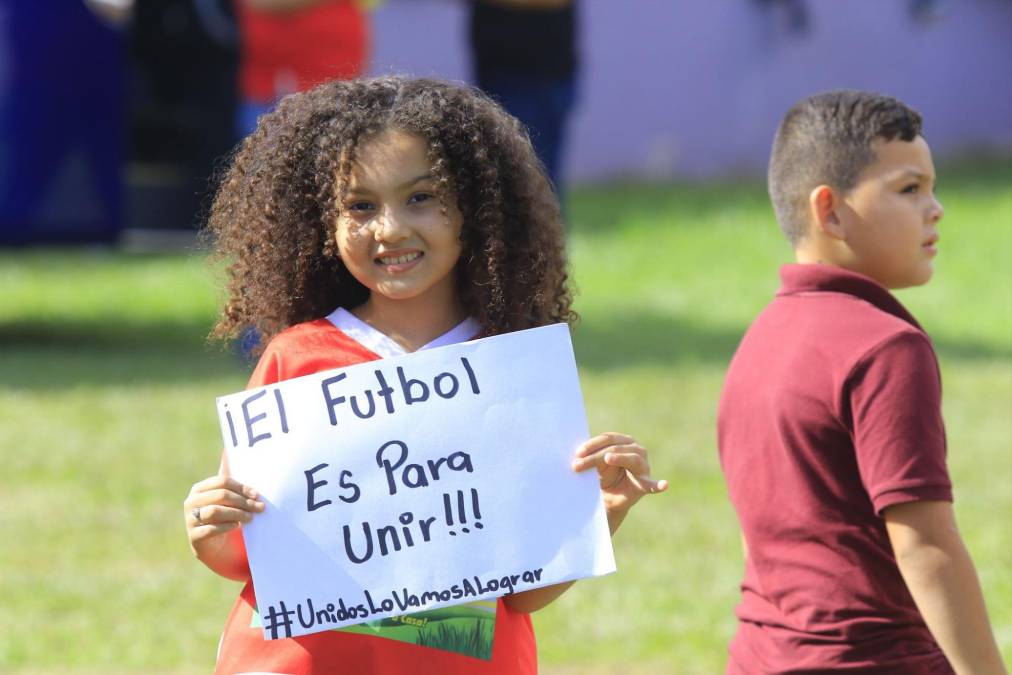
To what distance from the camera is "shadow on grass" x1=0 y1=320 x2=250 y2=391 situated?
26.9 feet

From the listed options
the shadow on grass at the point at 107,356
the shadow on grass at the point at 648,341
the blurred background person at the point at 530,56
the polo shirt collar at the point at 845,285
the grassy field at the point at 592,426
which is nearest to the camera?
the polo shirt collar at the point at 845,285

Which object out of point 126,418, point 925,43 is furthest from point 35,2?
point 925,43

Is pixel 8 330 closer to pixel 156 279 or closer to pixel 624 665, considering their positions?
pixel 156 279

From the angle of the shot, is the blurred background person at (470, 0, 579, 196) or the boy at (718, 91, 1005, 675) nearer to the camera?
the boy at (718, 91, 1005, 675)

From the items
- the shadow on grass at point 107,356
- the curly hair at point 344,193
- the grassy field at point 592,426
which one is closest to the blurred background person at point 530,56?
the grassy field at point 592,426

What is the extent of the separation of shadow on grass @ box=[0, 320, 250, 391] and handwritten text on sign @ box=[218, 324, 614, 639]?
5221mm

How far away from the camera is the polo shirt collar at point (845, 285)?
2.70m

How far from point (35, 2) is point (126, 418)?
7.64 feet

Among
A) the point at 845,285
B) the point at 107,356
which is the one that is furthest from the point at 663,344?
the point at 845,285

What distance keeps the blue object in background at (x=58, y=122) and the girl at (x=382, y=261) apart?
605 centimetres

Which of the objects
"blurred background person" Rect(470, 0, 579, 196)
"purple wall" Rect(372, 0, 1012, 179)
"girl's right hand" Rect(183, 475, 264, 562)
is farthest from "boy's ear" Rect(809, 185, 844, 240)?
"purple wall" Rect(372, 0, 1012, 179)

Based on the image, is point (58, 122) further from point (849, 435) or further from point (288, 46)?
point (849, 435)

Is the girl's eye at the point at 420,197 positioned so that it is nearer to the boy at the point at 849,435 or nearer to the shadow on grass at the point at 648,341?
the boy at the point at 849,435

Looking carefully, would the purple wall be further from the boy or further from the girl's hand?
the girl's hand
